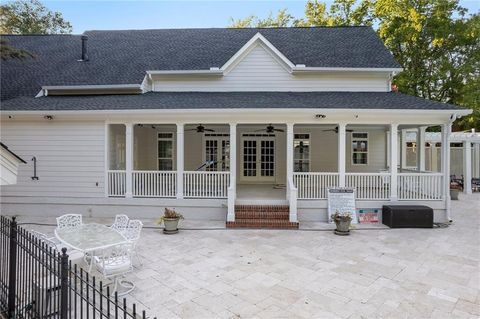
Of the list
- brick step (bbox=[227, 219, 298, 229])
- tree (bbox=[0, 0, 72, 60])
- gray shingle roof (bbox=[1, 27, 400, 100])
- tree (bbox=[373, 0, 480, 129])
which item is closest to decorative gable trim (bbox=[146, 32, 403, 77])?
gray shingle roof (bbox=[1, 27, 400, 100])

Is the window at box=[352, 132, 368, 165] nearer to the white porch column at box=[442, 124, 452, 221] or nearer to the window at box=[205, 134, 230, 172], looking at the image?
the white porch column at box=[442, 124, 452, 221]

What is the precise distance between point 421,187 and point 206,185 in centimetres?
716

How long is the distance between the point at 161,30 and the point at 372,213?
1388 cm

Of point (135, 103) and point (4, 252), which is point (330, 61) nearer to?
point (135, 103)

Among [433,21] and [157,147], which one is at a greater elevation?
[433,21]

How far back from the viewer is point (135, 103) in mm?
10289

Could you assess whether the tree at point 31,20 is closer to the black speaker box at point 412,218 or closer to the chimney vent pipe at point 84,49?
the chimney vent pipe at point 84,49

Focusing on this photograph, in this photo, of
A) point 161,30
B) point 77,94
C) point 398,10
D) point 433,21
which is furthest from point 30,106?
point 433,21

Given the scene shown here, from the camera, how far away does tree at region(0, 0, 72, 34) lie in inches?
930

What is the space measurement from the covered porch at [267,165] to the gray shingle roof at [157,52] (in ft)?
9.07

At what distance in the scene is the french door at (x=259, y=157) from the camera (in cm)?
1363

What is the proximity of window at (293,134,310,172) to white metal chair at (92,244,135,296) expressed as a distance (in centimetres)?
977

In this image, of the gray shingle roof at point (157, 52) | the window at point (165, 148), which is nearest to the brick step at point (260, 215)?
the window at point (165, 148)

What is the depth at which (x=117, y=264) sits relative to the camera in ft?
15.5
